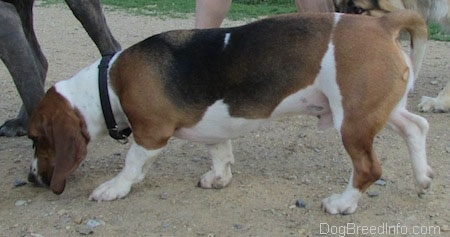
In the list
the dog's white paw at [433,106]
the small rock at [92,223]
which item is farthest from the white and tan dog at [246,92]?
the dog's white paw at [433,106]

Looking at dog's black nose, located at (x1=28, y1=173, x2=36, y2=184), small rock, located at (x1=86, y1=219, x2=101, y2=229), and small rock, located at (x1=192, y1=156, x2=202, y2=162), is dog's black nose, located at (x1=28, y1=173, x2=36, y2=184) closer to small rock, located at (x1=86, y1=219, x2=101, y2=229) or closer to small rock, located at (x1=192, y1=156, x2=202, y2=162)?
small rock, located at (x1=86, y1=219, x2=101, y2=229)

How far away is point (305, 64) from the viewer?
139 inches

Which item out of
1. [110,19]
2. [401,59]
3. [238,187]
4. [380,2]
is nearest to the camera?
[401,59]

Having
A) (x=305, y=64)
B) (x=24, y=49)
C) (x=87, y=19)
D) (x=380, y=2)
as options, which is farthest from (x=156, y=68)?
(x=380, y=2)

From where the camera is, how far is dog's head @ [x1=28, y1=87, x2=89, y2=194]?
376 centimetres

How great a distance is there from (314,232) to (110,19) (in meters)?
8.87

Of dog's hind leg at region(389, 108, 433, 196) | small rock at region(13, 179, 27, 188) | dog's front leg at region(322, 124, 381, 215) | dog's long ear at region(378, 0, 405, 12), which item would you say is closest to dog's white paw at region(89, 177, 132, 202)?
small rock at region(13, 179, 27, 188)

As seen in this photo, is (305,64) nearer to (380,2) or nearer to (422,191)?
(422,191)

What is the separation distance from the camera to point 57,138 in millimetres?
3750

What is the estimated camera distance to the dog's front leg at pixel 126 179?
12.7 ft

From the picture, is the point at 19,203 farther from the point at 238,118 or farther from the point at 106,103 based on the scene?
the point at 238,118

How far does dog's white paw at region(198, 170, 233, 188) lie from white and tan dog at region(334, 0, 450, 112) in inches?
84.7

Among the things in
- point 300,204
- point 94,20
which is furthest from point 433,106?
point 94,20

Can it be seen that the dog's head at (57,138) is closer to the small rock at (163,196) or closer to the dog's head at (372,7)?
the small rock at (163,196)
